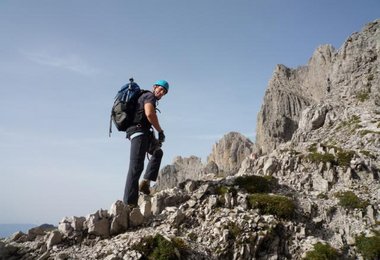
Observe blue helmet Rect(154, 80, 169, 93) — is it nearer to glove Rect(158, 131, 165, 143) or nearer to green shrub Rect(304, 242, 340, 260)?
glove Rect(158, 131, 165, 143)

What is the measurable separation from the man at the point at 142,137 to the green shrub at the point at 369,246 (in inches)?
Answer: 388

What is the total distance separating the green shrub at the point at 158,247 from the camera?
11141 millimetres

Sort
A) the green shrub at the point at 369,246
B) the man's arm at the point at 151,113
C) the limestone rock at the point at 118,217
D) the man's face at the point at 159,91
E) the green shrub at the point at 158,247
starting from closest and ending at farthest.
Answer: the green shrub at the point at 158,247, the limestone rock at the point at 118,217, the man's arm at the point at 151,113, the green shrub at the point at 369,246, the man's face at the point at 159,91

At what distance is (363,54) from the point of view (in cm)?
5016

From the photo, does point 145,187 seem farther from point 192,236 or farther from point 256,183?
point 256,183

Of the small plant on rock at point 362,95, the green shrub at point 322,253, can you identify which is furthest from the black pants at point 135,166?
the small plant on rock at point 362,95

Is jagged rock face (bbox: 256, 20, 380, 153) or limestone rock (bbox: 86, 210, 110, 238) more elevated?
jagged rock face (bbox: 256, 20, 380, 153)

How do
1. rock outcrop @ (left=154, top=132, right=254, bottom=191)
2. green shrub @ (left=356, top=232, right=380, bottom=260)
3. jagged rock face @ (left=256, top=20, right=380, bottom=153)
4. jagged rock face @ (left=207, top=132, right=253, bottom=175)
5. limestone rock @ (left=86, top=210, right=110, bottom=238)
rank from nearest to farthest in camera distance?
limestone rock @ (left=86, top=210, right=110, bottom=238), green shrub @ (left=356, top=232, right=380, bottom=260), jagged rock face @ (left=256, top=20, right=380, bottom=153), jagged rock face @ (left=207, top=132, right=253, bottom=175), rock outcrop @ (left=154, top=132, right=254, bottom=191)

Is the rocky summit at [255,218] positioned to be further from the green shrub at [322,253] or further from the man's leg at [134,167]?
the man's leg at [134,167]

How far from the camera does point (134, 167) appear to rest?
513 inches

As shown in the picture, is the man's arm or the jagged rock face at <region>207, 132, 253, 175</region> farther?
the jagged rock face at <region>207, 132, 253, 175</region>

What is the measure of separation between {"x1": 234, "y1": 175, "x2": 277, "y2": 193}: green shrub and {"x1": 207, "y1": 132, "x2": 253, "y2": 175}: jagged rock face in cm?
11580

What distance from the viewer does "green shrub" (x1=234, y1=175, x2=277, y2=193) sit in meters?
17.3

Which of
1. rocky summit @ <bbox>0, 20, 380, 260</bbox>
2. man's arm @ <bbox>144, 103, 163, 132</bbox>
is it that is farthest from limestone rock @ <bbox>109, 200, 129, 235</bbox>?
man's arm @ <bbox>144, 103, 163, 132</bbox>
